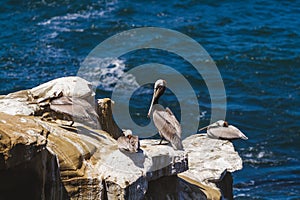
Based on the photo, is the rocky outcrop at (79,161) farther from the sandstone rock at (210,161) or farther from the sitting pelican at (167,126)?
the sitting pelican at (167,126)

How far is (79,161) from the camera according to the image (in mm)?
10297

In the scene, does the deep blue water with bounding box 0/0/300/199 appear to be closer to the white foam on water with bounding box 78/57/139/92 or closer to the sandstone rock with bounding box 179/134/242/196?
the white foam on water with bounding box 78/57/139/92

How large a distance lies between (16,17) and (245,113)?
11738 millimetres

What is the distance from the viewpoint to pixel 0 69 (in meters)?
24.9

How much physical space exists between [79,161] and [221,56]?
54.3ft

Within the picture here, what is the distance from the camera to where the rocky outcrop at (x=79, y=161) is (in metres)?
9.60

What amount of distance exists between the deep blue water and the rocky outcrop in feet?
18.3

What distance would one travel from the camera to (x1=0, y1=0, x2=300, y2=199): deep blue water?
63.8 feet

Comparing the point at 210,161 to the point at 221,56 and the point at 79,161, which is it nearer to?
the point at 79,161

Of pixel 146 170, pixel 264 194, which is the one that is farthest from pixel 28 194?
pixel 264 194

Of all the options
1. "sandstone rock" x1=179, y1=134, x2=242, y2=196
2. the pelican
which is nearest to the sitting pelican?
"sandstone rock" x1=179, y1=134, x2=242, y2=196

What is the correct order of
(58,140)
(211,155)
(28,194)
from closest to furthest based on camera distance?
(28,194) < (58,140) < (211,155)

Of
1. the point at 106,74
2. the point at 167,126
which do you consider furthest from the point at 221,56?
the point at 167,126

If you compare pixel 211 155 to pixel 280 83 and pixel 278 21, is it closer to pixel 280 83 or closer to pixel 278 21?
pixel 280 83
